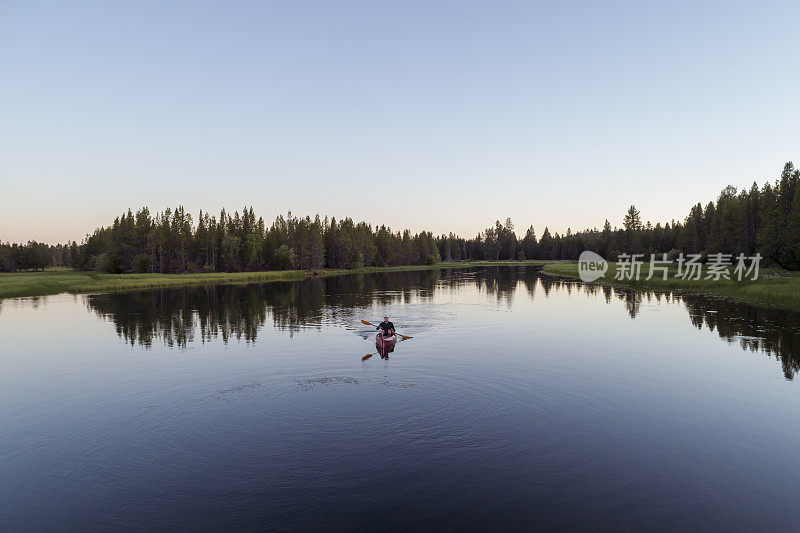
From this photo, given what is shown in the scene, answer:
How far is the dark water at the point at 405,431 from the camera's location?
12.5 metres

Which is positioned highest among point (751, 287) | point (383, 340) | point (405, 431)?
point (751, 287)

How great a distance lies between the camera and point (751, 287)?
2391 inches

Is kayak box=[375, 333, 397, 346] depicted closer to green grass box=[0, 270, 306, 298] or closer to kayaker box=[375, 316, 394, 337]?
kayaker box=[375, 316, 394, 337]

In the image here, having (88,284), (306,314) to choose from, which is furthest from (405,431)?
(88,284)

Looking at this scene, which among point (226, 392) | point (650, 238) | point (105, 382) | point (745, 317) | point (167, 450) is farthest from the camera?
point (650, 238)

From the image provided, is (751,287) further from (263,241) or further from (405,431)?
(263,241)

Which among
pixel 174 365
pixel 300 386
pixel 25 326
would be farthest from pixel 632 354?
pixel 25 326

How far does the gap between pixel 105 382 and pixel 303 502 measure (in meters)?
19.3

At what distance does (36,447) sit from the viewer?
16906 millimetres

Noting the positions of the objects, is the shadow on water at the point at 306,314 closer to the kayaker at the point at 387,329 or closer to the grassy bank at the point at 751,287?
the grassy bank at the point at 751,287

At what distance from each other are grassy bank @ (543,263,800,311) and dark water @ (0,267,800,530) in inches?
747

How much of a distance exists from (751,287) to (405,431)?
64084 millimetres

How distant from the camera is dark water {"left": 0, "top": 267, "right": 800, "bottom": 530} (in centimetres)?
1246

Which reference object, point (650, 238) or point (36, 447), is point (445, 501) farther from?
point (650, 238)
